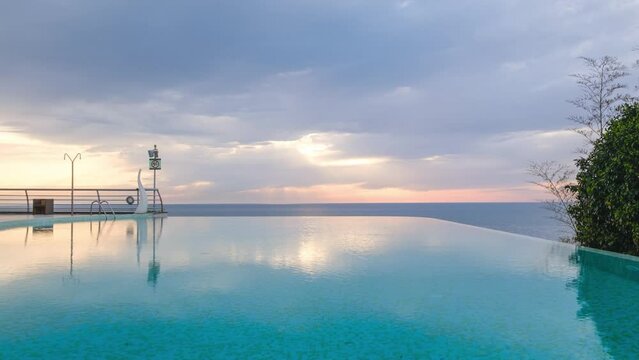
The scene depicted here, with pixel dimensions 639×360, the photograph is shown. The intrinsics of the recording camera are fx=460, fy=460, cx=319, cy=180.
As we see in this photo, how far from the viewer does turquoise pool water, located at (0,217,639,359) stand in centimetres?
347

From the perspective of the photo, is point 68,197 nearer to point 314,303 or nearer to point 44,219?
point 44,219

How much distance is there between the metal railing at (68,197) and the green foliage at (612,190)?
1566cm

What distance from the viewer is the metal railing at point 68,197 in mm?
18719

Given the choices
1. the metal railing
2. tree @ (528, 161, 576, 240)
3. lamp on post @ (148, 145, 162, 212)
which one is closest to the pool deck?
the metal railing

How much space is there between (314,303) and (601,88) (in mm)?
10962

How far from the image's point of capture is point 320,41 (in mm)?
14023

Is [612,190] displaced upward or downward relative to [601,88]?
downward

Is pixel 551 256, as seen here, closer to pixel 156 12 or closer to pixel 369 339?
pixel 369 339

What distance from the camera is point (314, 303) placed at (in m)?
4.75

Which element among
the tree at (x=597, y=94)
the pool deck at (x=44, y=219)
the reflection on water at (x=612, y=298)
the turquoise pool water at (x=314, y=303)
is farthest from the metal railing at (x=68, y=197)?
the reflection on water at (x=612, y=298)

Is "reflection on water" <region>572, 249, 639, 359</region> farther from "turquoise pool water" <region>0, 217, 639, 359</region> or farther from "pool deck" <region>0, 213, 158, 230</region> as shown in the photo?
"pool deck" <region>0, 213, 158, 230</region>

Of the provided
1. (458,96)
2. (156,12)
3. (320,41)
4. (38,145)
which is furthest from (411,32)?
(38,145)

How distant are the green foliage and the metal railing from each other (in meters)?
15.7

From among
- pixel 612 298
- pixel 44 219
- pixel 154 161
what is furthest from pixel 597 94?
pixel 44 219
